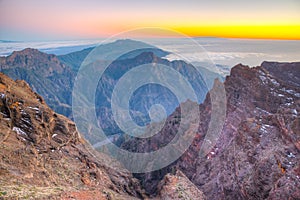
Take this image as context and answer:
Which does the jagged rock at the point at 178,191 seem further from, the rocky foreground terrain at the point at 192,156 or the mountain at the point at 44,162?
the rocky foreground terrain at the point at 192,156

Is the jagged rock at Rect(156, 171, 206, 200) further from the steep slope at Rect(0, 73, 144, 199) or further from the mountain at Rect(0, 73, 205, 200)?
the steep slope at Rect(0, 73, 144, 199)

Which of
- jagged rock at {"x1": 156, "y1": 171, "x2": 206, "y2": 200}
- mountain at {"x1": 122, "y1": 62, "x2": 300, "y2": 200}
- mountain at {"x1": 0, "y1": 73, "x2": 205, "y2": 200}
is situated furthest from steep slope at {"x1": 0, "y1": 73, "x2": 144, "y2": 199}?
mountain at {"x1": 122, "y1": 62, "x2": 300, "y2": 200}

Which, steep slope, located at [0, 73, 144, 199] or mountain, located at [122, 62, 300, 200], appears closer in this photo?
steep slope, located at [0, 73, 144, 199]

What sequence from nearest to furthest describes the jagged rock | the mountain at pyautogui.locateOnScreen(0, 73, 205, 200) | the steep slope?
the steep slope, the mountain at pyautogui.locateOnScreen(0, 73, 205, 200), the jagged rock

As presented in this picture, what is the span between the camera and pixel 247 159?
43000 mm

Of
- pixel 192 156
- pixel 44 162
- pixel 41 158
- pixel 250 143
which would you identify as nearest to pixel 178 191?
pixel 250 143

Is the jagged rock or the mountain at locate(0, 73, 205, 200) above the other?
the mountain at locate(0, 73, 205, 200)

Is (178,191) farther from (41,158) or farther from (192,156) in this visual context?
(192,156)


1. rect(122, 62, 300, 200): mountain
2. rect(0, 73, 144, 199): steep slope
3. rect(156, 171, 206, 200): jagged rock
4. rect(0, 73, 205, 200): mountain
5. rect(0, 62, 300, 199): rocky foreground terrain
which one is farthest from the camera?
rect(156, 171, 206, 200): jagged rock

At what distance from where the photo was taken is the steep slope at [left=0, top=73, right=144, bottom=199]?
82.2ft

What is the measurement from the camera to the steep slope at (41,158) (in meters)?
25.0

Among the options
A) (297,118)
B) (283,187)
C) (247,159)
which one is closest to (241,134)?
(247,159)

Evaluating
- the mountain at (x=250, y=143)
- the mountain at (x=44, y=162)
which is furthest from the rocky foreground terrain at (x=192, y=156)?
the mountain at (x=250, y=143)

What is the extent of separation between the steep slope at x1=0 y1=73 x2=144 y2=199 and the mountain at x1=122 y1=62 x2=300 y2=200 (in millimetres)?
15054
